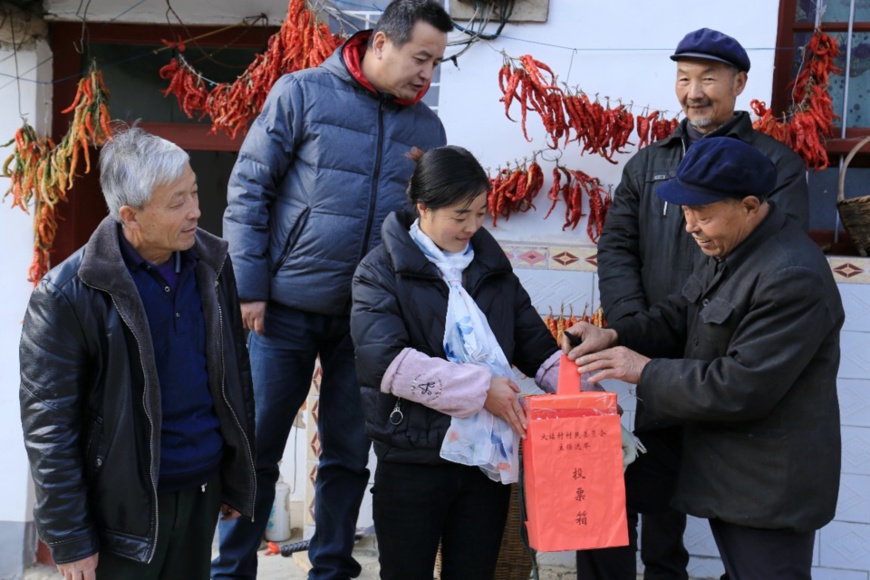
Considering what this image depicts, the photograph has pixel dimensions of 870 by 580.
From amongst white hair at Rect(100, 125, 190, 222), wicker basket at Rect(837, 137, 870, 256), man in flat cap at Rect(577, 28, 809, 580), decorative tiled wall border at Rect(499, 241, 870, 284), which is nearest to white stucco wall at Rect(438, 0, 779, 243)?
decorative tiled wall border at Rect(499, 241, 870, 284)

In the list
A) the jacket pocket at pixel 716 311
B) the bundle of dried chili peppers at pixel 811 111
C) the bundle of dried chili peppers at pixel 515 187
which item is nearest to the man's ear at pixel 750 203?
the jacket pocket at pixel 716 311

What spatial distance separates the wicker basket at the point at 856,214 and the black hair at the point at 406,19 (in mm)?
1974

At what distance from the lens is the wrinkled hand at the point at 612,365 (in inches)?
119

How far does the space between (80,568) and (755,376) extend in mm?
1967

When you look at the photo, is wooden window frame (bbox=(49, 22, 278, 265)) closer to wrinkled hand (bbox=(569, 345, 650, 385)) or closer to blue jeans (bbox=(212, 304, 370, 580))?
blue jeans (bbox=(212, 304, 370, 580))

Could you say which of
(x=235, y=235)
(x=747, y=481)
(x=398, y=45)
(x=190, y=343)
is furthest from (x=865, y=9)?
(x=190, y=343)

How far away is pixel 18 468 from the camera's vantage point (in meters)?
5.18

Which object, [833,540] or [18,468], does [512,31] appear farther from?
[18,468]

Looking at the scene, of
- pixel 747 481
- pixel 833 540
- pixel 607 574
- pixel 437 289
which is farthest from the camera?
pixel 833 540

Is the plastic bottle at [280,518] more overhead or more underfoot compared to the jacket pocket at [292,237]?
more underfoot

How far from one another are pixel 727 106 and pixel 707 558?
7.21 ft

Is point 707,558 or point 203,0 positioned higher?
point 203,0

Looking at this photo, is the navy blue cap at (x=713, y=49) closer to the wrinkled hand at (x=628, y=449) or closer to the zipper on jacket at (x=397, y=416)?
the wrinkled hand at (x=628, y=449)

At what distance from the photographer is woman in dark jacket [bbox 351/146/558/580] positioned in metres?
2.96
